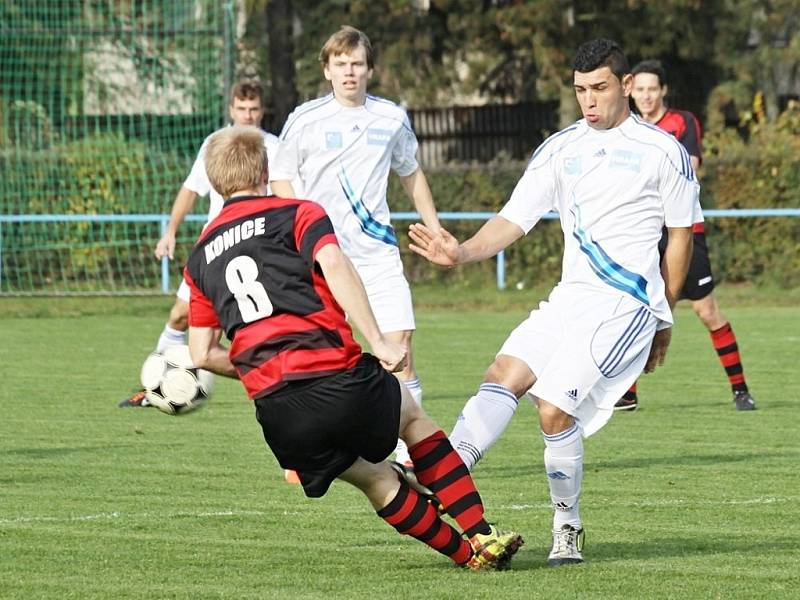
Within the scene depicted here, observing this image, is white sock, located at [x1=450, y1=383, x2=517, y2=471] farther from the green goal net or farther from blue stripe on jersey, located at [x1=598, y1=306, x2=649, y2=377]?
the green goal net

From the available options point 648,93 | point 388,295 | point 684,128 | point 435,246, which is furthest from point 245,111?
point 435,246

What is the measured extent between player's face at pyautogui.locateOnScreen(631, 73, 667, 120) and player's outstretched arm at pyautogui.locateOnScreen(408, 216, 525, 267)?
4.17 meters

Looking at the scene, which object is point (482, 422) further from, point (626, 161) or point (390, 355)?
point (626, 161)

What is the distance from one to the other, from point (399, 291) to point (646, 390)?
173 inches

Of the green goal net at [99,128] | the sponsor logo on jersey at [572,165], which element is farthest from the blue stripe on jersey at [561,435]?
the green goal net at [99,128]

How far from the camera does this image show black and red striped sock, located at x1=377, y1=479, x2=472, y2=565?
577 cm

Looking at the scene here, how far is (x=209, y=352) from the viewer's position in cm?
581

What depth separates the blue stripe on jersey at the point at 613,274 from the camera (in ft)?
21.0

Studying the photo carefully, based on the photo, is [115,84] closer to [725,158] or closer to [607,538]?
[725,158]

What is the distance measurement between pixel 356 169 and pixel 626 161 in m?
2.57

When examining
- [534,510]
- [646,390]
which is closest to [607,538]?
[534,510]

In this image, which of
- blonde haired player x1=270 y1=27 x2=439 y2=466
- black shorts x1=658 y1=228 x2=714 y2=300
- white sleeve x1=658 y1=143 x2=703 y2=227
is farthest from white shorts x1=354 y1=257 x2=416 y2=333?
black shorts x1=658 y1=228 x2=714 y2=300

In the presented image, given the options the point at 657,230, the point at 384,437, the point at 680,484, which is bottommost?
the point at 680,484

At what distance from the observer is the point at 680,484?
8.10 metres
